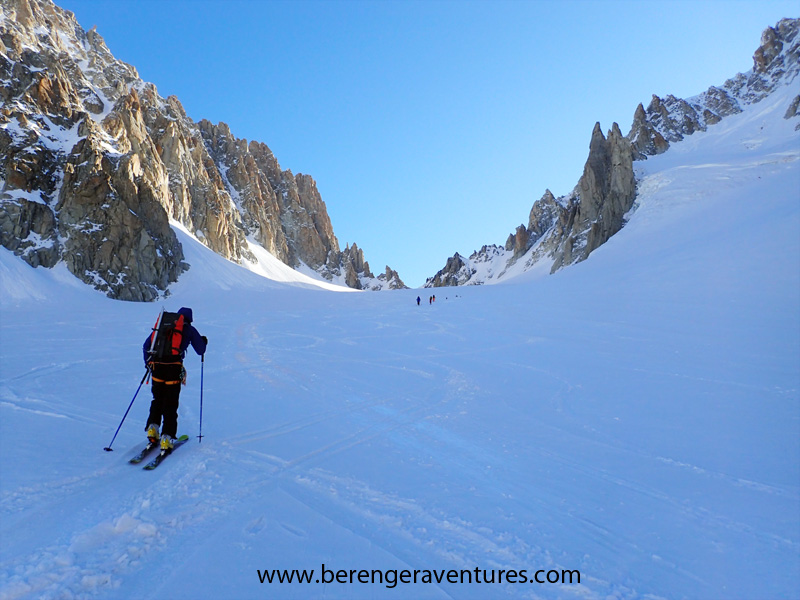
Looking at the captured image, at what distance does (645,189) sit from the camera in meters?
46.3

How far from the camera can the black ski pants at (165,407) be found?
497 cm

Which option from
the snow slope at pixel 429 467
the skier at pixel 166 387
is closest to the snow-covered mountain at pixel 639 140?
the snow slope at pixel 429 467

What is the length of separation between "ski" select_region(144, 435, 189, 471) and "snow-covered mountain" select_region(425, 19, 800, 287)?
51.5 m

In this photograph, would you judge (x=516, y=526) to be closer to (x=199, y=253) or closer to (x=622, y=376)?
(x=622, y=376)

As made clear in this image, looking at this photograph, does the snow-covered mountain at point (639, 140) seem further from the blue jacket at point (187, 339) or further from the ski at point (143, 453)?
the ski at point (143, 453)

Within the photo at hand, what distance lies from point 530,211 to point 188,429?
5404 inches

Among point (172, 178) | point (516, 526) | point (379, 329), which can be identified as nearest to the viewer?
point (516, 526)

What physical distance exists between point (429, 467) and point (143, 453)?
342cm

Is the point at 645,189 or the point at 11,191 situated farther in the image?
the point at 645,189

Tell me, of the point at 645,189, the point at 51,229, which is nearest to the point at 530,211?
the point at 645,189

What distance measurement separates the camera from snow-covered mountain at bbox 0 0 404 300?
3381 centimetres

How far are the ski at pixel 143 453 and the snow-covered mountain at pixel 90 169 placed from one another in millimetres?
36589

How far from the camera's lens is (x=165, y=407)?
200 inches

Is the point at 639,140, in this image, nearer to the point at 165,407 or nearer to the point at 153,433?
the point at 165,407
